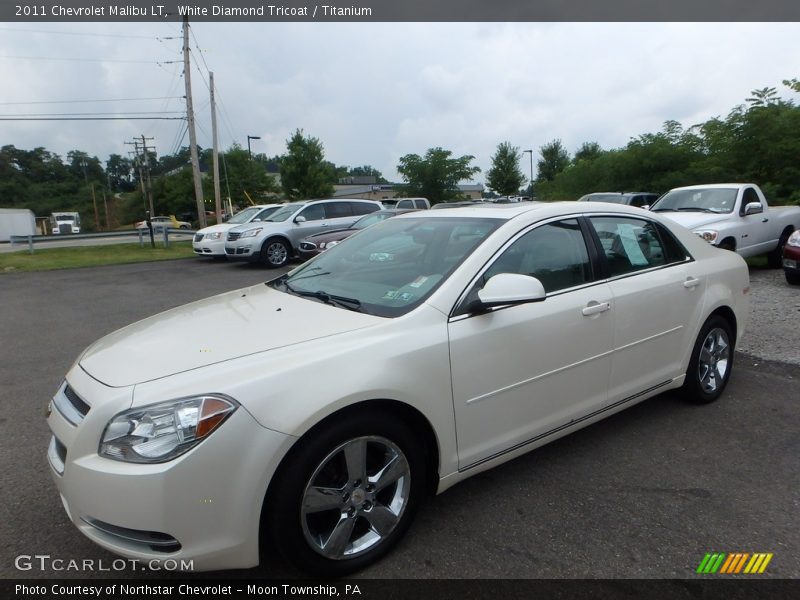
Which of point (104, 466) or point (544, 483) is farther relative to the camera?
point (544, 483)

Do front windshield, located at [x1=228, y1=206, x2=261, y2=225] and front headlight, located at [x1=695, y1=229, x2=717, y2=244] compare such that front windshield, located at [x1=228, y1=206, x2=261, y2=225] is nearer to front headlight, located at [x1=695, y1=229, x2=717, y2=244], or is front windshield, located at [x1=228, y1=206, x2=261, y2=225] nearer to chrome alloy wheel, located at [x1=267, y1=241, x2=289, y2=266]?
chrome alloy wheel, located at [x1=267, y1=241, x2=289, y2=266]

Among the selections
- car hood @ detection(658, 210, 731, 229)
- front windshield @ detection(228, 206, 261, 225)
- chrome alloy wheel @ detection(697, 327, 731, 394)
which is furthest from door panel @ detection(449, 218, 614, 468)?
front windshield @ detection(228, 206, 261, 225)

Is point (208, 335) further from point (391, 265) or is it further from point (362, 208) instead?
point (362, 208)

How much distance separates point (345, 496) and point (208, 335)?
99cm

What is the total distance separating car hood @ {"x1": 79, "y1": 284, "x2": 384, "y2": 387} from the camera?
226 centimetres

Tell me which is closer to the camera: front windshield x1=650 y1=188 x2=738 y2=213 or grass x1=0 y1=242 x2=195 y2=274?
front windshield x1=650 y1=188 x2=738 y2=213

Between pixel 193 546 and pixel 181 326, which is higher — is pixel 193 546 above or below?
below

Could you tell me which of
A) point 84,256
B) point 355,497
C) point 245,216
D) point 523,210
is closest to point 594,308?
point 523,210

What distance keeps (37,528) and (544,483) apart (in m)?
2.69

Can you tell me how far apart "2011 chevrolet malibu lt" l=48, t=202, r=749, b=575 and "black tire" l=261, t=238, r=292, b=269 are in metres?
11.0

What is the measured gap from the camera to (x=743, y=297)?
431 cm

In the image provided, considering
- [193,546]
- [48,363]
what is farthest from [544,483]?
[48,363]

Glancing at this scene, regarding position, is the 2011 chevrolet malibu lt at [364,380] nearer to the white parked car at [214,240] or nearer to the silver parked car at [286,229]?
the silver parked car at [286,229]

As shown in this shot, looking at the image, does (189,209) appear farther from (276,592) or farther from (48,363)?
(276,592)
